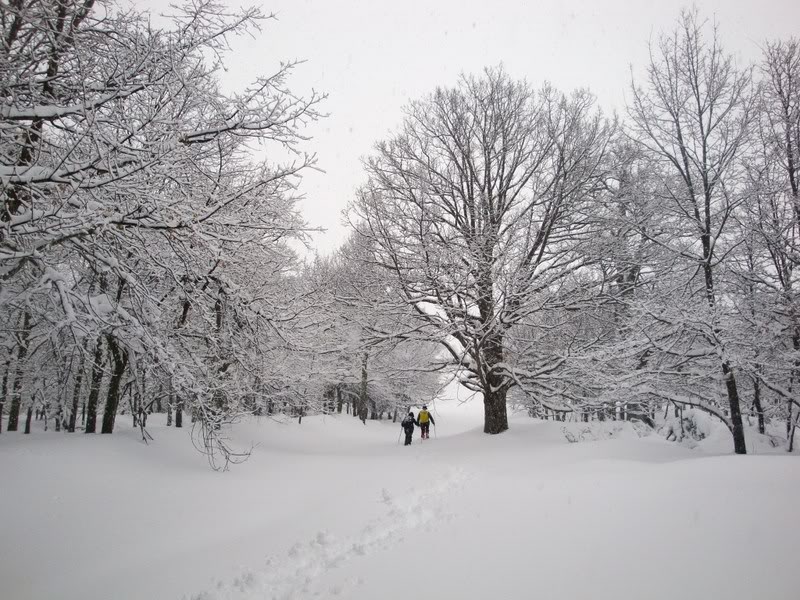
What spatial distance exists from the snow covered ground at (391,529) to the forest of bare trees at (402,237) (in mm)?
1050

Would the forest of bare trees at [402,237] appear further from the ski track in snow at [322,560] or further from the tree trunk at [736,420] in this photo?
the ski track in snow at [322,560]

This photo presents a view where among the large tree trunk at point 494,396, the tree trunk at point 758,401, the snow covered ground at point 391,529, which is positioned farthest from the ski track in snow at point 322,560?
the tree trunk at point 758,401

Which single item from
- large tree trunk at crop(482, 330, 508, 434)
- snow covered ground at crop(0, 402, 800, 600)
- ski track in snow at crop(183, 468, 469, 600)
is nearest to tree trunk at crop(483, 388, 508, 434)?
large tree trunk at crop(482, 330, 508, 434)

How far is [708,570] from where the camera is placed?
8.49ft

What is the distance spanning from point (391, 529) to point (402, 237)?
23.6ft

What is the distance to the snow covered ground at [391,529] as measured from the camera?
277cm

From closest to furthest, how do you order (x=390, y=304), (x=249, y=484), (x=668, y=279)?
(x=249, y=484) < (x=668, y=279) < (x=390, y=304)

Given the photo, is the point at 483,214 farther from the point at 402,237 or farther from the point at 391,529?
the point at 391,529

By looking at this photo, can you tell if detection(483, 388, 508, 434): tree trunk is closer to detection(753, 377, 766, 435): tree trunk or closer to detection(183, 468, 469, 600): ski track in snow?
detection(183, 468, 469, 600): ski track in snow

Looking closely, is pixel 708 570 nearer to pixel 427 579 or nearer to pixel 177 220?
pixel 427 579

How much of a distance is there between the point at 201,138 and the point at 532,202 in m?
8.52

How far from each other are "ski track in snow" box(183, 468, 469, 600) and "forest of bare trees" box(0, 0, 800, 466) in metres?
2.16

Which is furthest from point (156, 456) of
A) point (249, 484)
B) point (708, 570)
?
point (708, 570)

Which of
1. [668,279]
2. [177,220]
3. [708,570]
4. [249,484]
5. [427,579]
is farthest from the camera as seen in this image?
[668,279]
